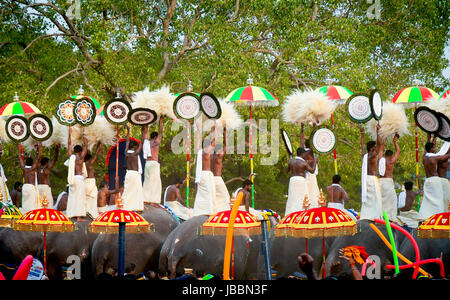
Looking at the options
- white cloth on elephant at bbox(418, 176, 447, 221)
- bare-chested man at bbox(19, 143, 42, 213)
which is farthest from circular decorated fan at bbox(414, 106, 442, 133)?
bare-chested man at bbox(19, 143, 42, 213)

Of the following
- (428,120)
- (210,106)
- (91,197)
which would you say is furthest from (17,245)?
(428,120)

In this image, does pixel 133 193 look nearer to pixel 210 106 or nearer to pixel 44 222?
pixel 44 222

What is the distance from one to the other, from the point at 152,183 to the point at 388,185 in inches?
154

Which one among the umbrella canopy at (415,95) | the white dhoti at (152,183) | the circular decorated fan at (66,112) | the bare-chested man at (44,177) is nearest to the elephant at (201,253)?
the white dhoti at (152,183)

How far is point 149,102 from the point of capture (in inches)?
476

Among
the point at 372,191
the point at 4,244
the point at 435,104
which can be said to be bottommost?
the point at 4,244

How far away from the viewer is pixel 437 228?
8.81 metres

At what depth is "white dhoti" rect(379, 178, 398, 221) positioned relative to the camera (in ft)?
36.3

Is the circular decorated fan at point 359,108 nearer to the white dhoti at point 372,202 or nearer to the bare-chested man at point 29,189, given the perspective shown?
the white dhoti at point 372,202

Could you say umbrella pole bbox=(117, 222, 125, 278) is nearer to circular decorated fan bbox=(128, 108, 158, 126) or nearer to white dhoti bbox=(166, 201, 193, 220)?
circular decorated fan bbox=(128, 108, 158, 126)

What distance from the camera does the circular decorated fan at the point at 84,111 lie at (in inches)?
488

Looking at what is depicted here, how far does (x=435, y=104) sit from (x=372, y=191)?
1677 millimetres
